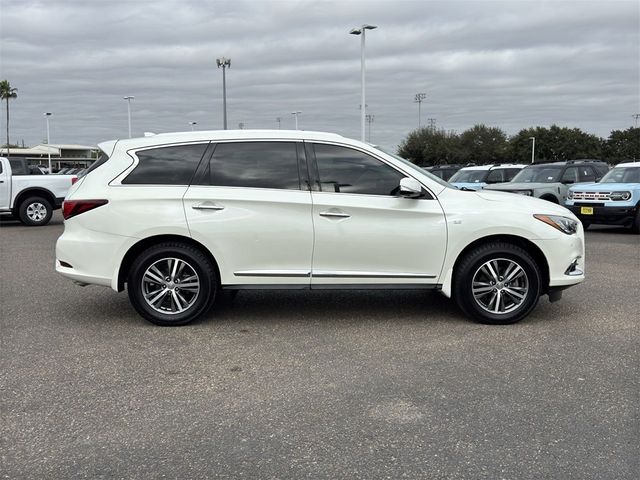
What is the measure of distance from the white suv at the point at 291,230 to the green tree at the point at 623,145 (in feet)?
294

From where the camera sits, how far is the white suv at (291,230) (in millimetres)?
5742

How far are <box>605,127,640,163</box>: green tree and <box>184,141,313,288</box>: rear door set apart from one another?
90.6 metres

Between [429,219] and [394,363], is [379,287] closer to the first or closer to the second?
[429,219]

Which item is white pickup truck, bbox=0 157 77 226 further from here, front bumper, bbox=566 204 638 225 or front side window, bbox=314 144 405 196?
front bumper, bbox=566 204 638 225

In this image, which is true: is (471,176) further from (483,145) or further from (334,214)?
(483,145)

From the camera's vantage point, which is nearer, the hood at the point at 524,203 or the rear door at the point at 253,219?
the rear door at the point at 253,219

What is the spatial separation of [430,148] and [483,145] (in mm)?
10365

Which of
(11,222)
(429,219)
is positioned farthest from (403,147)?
(429,219)

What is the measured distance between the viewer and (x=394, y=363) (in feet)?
15.8

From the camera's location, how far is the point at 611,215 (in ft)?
45.6

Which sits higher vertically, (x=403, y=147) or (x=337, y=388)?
(x=403, y=147)

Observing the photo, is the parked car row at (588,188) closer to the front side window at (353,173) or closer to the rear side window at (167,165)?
the front side window at (353,173)

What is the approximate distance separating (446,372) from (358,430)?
1203mm

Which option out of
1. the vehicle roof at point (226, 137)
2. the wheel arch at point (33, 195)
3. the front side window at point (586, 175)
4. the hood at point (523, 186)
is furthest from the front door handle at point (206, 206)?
the front side window at point (586, 175)
